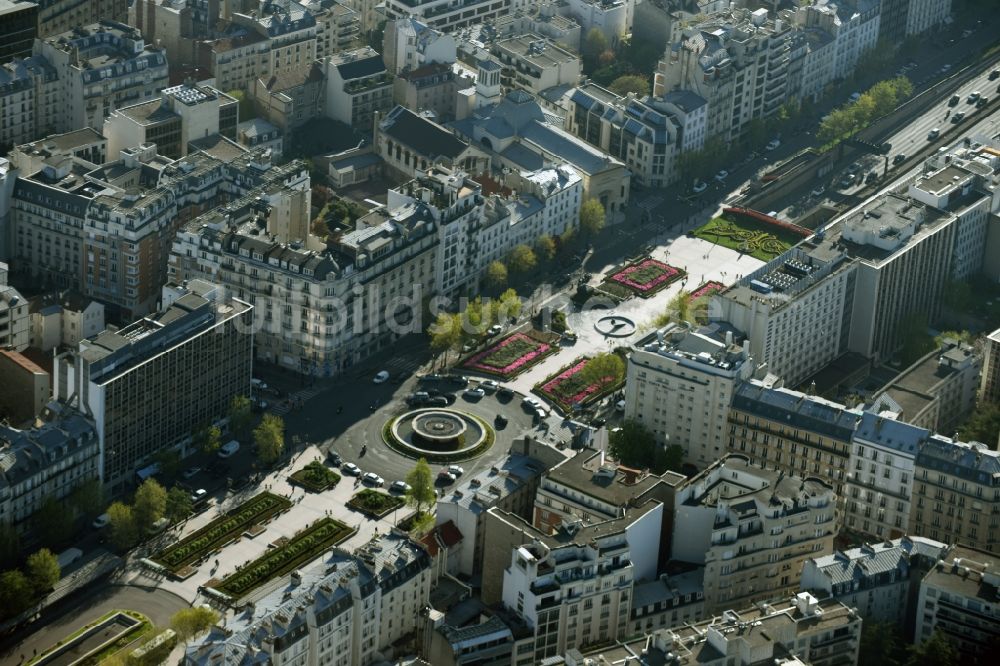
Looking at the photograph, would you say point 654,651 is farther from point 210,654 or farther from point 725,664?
point 210,654

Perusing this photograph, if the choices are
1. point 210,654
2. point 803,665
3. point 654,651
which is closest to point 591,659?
point 654,651

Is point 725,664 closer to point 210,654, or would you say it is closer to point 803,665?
point 803,665

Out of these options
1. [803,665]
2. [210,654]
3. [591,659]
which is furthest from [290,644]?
[803,665]

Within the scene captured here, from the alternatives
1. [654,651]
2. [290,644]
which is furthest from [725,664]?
[290,644]

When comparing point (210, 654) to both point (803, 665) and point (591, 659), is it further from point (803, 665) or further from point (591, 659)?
point (803, 665)

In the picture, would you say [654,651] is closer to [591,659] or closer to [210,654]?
[591,659]

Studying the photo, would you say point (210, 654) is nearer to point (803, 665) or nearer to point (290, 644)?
point (290, 644)
